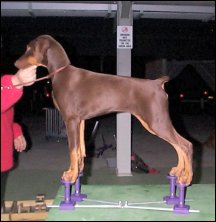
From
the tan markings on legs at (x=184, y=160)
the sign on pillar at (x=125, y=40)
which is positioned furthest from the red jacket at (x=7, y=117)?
the sign on pillar at (x=125, y=40)

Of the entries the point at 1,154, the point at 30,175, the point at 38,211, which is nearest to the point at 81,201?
the point at 38,211

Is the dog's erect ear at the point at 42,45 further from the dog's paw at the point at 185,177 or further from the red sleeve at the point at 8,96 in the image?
the dog's paw at the point at 185,177

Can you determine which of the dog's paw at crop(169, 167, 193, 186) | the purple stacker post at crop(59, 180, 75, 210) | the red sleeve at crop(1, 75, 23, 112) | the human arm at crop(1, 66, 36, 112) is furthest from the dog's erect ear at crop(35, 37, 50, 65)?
the dog's paw at crop(169, 167, 193, 186)

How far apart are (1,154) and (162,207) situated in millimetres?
1285

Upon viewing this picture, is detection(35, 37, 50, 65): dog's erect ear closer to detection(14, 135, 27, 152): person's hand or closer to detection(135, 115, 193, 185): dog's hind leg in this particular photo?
detection(14, 135, 27, 152): person's hand

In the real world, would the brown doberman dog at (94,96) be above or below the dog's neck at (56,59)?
below

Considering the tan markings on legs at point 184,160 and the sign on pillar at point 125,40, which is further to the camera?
the sign on pillar at point 125,40

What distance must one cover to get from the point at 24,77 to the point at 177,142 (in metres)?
1.08

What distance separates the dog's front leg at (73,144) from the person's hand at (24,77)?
0.46 meters

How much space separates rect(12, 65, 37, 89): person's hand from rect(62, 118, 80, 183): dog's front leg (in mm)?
465

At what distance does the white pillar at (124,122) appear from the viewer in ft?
16.4

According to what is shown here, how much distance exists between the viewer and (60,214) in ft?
8.11

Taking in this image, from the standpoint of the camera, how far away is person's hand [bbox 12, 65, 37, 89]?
6.10ft

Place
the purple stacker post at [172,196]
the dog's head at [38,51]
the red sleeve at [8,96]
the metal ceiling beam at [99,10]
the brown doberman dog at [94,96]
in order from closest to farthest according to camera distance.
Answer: the red sleeve at [8,96], the dog's head at [38,51], the brown doberman dog at [94,96], the purple stacker post at [172,196], the metal ceiling beam at [99,10]
